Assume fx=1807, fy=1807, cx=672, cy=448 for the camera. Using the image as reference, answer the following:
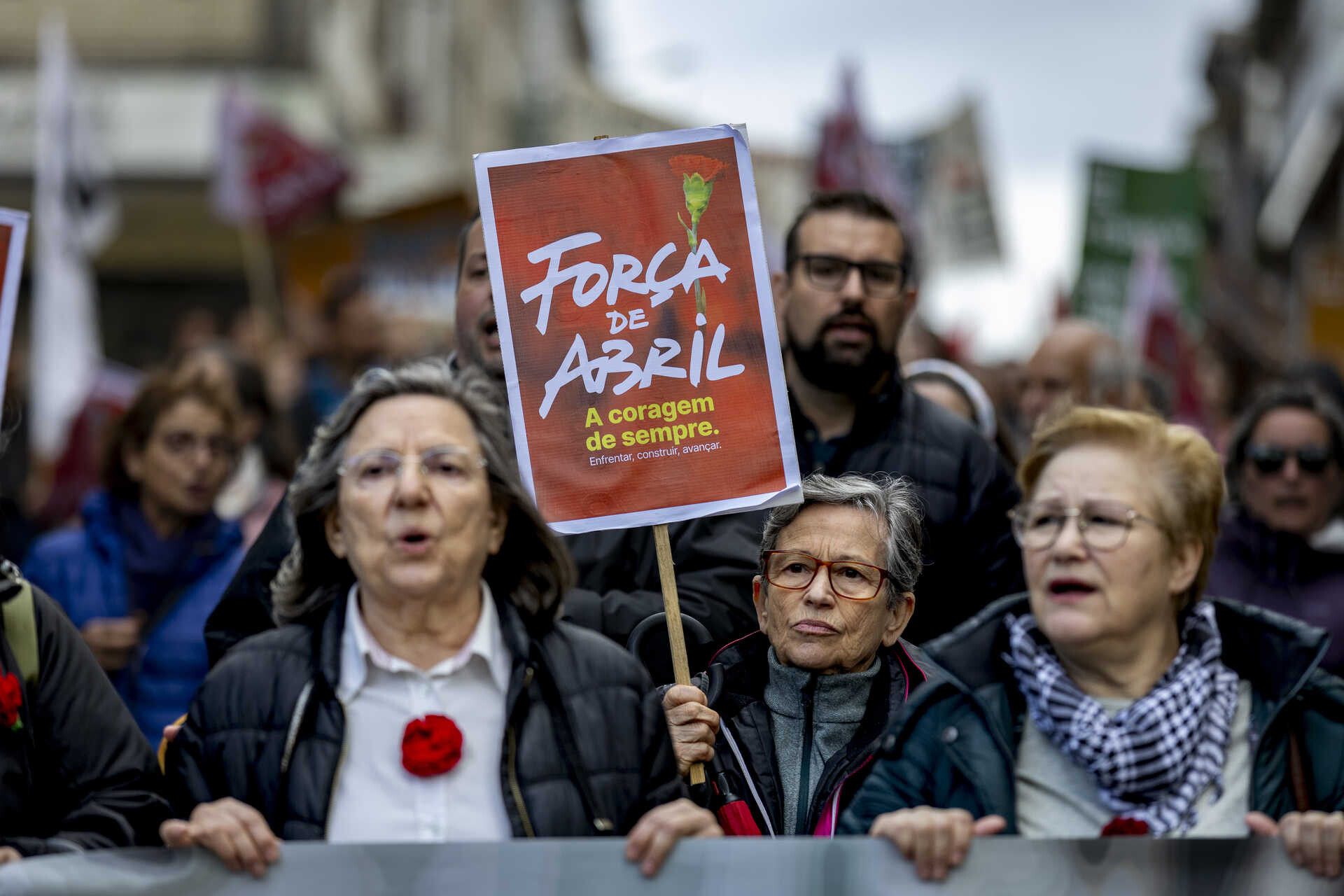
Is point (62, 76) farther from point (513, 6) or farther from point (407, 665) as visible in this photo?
point (513, 6)

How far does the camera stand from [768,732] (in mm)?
3396

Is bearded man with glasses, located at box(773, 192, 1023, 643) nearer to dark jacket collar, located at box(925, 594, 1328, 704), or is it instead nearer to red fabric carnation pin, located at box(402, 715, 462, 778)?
dark jacket collar, located at box(925, 594, 1328, 704)

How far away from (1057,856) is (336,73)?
19384mm

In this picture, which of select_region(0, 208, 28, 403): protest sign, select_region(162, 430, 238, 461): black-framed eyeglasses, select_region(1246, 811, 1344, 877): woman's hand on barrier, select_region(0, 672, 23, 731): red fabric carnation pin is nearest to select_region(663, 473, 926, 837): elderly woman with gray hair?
select_region(1246, 811, 1344, 877): woman's hand on barrier

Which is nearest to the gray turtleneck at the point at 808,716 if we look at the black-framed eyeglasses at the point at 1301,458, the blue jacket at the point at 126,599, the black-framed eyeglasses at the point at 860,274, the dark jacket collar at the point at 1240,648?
the dark jacket collar at the point at 1240,648

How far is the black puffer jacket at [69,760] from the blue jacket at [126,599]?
181cm

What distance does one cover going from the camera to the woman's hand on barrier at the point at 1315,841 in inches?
109

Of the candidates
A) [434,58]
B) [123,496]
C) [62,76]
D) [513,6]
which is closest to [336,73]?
[434,58]

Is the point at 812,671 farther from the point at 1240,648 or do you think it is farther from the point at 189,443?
the point at 189,443

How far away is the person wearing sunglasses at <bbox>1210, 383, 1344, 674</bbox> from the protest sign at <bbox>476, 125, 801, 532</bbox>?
2.38 metres

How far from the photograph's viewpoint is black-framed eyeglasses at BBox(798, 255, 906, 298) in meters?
4.73

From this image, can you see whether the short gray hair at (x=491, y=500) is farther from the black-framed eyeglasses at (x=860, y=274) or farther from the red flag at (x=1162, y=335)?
the red flag at (x=1162, y=335)

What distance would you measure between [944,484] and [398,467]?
179 cm

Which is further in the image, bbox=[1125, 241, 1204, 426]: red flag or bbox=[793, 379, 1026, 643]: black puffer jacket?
bbox=[1125, 241, 1204, 426]: red flag
